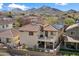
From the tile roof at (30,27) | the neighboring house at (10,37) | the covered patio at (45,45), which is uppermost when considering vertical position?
the tile roof at (30,27)

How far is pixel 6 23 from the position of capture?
3760 mm

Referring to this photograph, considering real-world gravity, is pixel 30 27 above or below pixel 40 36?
above

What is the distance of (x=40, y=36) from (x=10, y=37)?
386mm

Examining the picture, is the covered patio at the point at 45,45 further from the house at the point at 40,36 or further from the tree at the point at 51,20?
the tree at the point at 51,20

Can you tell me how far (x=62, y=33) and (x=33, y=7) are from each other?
0.50 meters

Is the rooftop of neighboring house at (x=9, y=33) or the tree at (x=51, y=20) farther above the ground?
the tree at (x=51, y=20)

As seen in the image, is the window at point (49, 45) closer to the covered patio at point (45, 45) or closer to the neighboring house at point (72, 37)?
the covered patio at point (45, 45)

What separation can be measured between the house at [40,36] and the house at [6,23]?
0.15 metres

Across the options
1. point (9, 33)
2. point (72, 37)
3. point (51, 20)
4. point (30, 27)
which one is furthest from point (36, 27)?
point (72, 37)

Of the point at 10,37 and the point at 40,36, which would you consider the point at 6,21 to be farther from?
the point at 40,36

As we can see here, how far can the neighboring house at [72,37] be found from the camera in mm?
3701

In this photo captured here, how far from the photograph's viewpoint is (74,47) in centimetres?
373

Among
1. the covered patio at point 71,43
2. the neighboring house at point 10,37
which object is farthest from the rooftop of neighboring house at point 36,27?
the covered patio at point 71,43

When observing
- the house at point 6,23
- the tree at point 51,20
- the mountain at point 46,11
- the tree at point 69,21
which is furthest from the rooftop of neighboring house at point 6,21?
the tree at point 69,21
